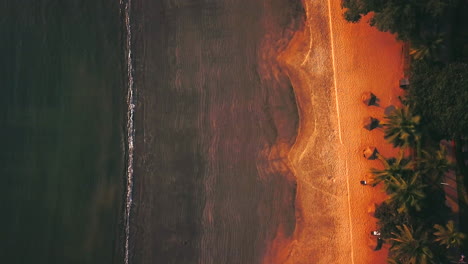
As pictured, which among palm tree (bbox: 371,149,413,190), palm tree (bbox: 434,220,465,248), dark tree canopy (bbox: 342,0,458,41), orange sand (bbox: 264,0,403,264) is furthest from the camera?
orange sand (bbox: 264,0,403,264)

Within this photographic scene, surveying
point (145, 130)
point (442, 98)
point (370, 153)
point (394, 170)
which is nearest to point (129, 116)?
point (145, 130)

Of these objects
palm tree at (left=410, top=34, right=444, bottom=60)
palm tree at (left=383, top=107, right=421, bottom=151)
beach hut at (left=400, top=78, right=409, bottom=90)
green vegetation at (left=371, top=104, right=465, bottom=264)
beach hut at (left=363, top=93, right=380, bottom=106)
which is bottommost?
green vegetation at (left=371, top=104, right=465, bottom=264)

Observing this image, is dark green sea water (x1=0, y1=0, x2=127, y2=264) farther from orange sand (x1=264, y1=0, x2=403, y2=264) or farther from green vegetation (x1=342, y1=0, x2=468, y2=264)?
green vegetation (x1=342, y1=0, x2=468, y2=264)

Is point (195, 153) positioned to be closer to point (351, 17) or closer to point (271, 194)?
point (271, 194)

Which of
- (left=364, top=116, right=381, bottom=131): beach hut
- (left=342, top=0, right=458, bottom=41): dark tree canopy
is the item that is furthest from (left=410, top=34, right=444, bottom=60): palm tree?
(left=364, top=116, right=381, bottom=131): beach hut

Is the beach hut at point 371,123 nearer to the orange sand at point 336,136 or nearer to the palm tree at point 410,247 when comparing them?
the orange sand at point 336,136

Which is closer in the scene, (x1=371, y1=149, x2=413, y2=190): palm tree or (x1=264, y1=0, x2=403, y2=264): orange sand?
(x1=371, y1=149, x2=413, y2=190): palm tree

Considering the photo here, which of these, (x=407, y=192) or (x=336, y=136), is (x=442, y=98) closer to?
(x=407, y=192)

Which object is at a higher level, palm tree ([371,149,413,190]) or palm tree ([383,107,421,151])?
palm tree ([383,107,421,151])
